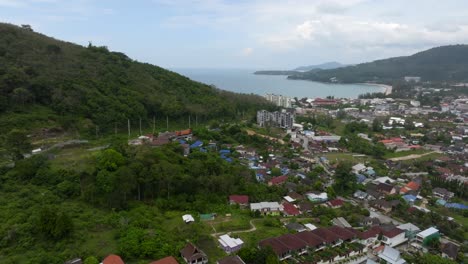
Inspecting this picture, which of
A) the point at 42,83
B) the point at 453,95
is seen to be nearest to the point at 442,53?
the point at 453,95

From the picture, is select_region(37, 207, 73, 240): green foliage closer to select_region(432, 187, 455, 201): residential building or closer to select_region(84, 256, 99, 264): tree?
select_region(84, 256, 99, 264): tree

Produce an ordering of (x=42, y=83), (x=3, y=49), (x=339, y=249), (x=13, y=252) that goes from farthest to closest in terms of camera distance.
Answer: (x=3, y=49) → (x=42, y=83) → (x=339, y=249) → (x=13, y=252)

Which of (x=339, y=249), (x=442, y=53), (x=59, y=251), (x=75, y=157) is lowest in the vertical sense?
(x=339, y=249)

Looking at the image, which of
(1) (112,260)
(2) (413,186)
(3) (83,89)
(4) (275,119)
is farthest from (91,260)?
(4) (275,119)

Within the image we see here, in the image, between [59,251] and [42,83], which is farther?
[42,83]

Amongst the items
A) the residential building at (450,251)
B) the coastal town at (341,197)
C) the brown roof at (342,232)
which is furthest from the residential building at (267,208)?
the residential building at (450,251)

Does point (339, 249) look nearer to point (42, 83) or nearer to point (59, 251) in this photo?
point (59, 251)

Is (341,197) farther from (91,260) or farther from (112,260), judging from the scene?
(91,260)
